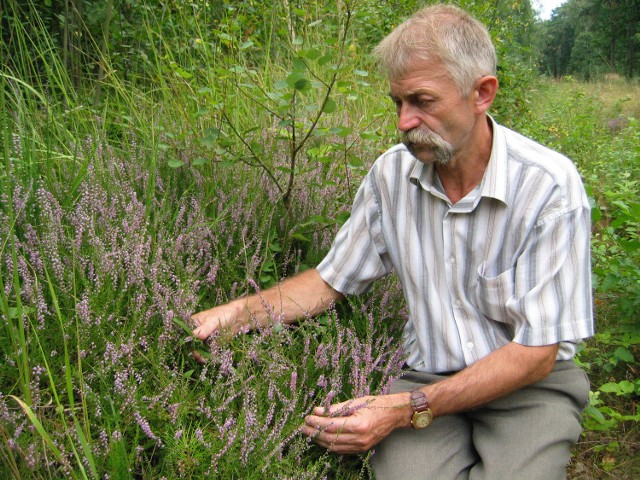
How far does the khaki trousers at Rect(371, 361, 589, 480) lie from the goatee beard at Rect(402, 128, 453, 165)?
32.7 inches

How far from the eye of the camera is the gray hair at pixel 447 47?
215 centimetres

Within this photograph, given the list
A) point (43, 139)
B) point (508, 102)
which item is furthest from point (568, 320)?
point (508, 102)

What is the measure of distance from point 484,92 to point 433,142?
256 millimetres

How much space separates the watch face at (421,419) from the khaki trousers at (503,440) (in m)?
0.12

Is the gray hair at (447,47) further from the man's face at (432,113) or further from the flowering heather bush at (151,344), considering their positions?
the flowering heather bush at (151,344)

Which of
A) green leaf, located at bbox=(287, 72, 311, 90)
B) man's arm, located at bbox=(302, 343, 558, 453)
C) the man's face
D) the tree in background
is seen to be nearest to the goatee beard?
the man's face

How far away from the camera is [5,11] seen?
3826 millimetres

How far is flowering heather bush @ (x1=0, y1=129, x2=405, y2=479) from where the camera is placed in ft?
5.95

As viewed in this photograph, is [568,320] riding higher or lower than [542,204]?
lower

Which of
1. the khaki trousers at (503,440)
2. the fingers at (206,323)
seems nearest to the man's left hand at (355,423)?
the khaki trousers at (503,440)

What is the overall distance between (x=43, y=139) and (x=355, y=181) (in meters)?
1.64

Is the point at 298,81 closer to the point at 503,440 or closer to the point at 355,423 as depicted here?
the point at 355,423

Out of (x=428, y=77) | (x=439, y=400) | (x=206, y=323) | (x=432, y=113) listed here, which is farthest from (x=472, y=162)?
(x=206, y=323)

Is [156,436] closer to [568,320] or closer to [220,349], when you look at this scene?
[220,349]
